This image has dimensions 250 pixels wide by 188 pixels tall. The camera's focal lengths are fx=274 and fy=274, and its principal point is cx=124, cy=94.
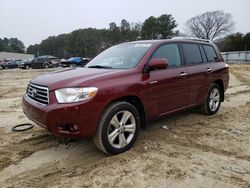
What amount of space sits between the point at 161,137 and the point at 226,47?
180 ft

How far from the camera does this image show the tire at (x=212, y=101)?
247 inches

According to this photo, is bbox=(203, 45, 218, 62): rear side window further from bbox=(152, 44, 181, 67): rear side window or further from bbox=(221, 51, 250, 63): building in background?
bbox=(221, 51, 250, 63): building in background

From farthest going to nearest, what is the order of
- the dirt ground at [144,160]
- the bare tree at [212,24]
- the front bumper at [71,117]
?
1. the bare tree at [212,24]
2. the front bumper at [71,117]
3. the dirt ground at [144,160]

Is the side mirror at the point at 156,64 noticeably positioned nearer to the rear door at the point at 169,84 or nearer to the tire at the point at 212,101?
the rear door at the point at 169,84

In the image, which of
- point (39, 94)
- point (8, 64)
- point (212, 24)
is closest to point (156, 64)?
point (39, 94)

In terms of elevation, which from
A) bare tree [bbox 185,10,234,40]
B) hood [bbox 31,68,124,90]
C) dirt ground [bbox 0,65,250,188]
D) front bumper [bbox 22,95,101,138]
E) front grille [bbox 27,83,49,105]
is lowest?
dirt ground [bbox 0,65,250,188]

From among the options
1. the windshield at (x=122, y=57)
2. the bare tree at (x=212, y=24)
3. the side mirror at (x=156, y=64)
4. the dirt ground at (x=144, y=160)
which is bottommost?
the dirt ground at (x=144, y=160)

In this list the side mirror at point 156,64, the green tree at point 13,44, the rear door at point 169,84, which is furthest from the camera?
the green tree at point 13,44

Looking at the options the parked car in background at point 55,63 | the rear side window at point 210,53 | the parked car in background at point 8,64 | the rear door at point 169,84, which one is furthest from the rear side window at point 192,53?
the parked car in background at point 8,64

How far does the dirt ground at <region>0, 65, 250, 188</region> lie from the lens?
11.1ft

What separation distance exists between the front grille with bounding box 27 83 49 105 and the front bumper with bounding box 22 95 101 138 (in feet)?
0.45

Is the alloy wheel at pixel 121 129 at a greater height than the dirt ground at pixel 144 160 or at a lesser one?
greater

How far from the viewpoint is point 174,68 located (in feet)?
16.7

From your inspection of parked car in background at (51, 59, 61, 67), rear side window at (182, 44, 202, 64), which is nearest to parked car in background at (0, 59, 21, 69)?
parked car in background at (51, 59, 61, 67)
